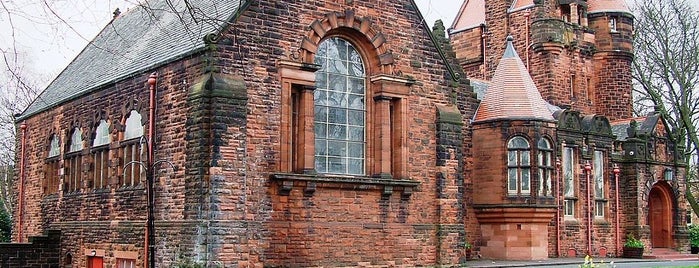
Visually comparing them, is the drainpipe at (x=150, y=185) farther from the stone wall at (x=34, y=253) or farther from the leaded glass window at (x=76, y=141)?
the stone wall at (x=34, y=253)

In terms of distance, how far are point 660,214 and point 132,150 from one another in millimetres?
24880

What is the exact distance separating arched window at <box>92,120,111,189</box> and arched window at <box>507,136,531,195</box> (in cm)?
1274

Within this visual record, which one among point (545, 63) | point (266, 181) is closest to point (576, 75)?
point (545, 63)

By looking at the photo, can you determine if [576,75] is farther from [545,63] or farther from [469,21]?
[469,21]

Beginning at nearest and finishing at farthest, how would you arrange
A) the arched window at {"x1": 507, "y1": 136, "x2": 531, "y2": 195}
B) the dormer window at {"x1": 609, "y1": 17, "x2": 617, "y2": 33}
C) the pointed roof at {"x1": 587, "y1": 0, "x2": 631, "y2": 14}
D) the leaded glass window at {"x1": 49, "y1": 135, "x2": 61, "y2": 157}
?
the leaded glass window at {"x1": 49, "y1": 135, "x2": 61, "y2": 157}, the arched window at {"x1": 507, "y1": 136, "x2": 531, "y2": 195}, the pointed roof at {"x1": 587, "y1": 0, "x2": 631, "y2": 14}, the dormer window at {"x1": 609, "y1": 17, "x2": 617, "y2": 33}

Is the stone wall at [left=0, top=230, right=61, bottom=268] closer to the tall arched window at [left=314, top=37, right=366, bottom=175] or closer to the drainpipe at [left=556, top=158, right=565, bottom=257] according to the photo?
the tall arched window at [left=314, top=37, right=366, bottom=175]

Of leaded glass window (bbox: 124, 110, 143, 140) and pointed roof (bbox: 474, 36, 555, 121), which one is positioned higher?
pointed roof (bbox: 474, 36, 555, 121)

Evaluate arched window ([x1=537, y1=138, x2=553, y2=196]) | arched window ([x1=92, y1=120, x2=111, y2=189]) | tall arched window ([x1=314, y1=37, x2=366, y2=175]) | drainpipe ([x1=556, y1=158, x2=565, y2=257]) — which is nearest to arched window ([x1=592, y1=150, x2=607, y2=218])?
drainpipe ([x1=556, y1=158, x2=565, y2=257])

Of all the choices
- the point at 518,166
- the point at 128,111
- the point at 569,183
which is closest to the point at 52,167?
the point at 128,111

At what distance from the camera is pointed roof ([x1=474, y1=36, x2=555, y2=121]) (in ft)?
95.3

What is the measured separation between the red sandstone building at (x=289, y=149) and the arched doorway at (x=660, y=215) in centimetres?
792

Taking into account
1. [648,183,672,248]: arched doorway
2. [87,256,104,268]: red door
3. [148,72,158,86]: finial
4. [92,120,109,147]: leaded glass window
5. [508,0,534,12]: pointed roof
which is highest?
[508,0,534,12]: pointed roof

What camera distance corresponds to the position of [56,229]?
2692 centimetres

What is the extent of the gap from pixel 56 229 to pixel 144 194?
22.7 feet
